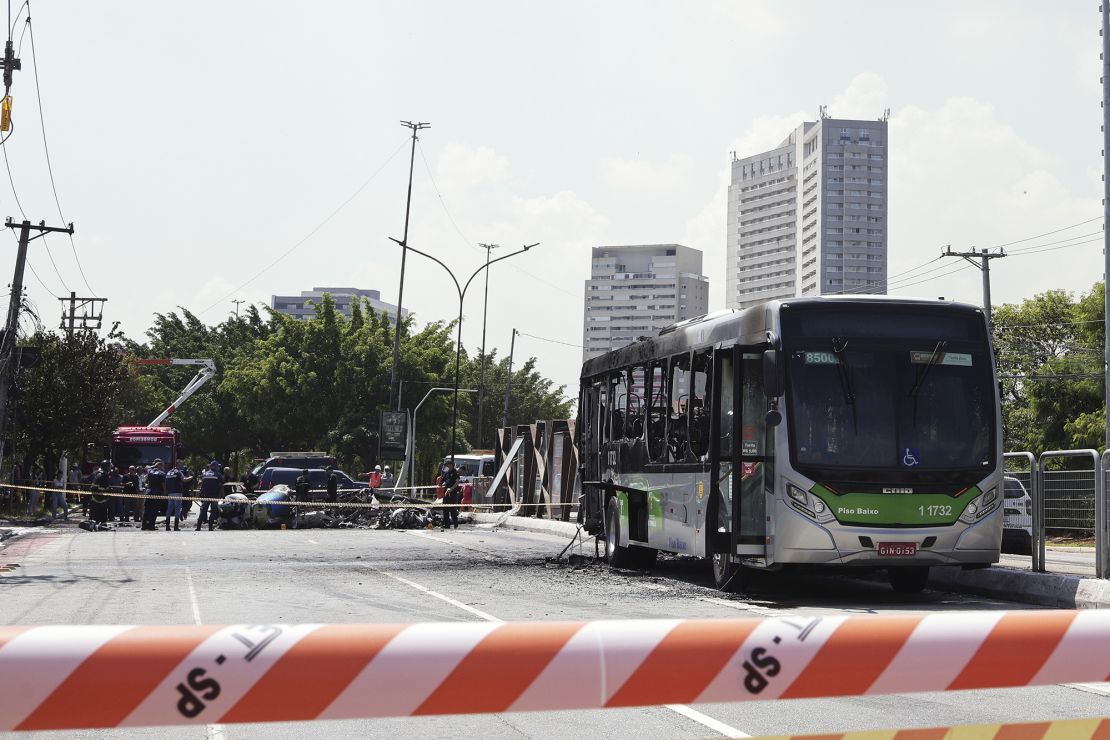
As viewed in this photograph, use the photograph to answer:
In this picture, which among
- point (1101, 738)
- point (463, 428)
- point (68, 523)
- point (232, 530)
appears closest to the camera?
point (1101, 738)

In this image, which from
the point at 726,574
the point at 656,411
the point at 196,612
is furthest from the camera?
the point at 656,411

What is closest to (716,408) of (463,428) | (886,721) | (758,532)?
(758,532)

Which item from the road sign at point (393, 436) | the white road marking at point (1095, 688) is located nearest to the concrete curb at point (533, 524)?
the road sign at point (393, 436)

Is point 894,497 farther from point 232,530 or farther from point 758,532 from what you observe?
point 232,530

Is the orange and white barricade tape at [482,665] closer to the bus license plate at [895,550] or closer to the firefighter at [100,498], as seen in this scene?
the bus license plate at [895,550]

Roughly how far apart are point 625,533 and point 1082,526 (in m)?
6.87

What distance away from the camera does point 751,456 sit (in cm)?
1432

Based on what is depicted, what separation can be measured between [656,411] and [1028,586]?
534cm

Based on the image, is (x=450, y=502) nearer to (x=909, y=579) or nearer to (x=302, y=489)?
(x=302, y=489)

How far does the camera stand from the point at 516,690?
2.70 m

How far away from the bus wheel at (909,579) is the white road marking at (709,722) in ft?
27.5

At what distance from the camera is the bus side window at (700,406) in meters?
15.3

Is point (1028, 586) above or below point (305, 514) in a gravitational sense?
above

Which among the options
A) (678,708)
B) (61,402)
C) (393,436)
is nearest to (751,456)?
(678,708)
